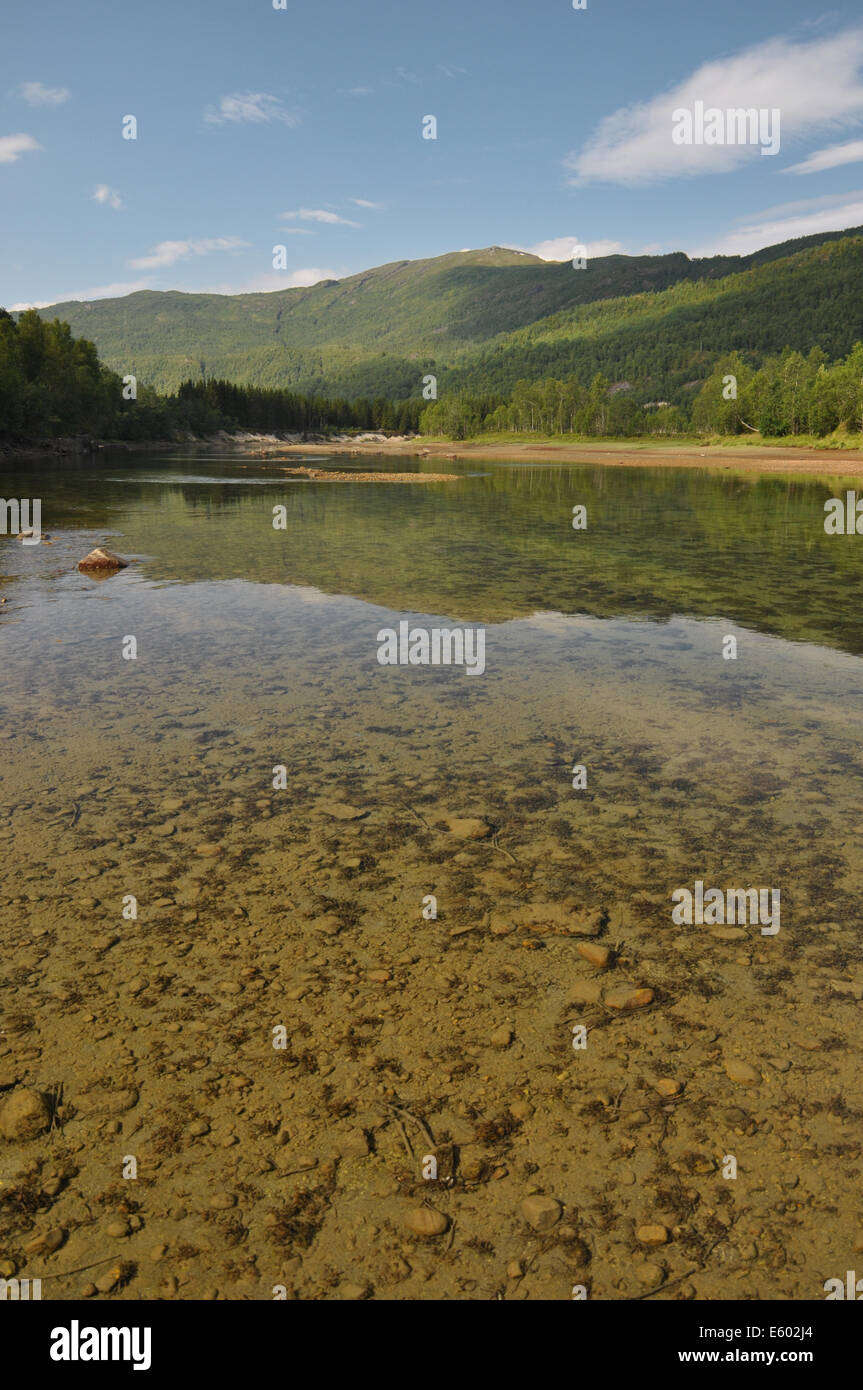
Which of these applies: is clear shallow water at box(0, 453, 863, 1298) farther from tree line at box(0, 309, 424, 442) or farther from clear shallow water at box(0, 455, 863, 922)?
tree line at box(0, 309, 424, 442)

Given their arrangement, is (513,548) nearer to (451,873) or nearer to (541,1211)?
(451,873)

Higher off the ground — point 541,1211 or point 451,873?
point 451,873

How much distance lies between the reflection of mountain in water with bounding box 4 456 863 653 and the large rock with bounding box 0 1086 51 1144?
48.0ft

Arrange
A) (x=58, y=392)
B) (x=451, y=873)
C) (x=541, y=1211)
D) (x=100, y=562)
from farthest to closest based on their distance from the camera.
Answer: (x=58, y=392) → (x=100, y=562) → (x=451, y=873) → (x=541, y=1211)

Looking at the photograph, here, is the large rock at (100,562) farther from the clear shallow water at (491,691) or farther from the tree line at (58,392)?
the tree line at (58,392)

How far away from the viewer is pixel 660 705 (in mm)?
12484

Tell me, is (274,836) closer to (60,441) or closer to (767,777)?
(767,777)

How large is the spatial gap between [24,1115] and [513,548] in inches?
1070

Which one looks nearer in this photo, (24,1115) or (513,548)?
(24,1115)

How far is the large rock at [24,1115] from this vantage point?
4508mm

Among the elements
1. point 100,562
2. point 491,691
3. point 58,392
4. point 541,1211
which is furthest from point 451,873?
point 58,392

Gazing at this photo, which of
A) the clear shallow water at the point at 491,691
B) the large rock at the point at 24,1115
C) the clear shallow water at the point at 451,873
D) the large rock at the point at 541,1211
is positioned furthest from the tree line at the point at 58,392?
the large rock at the point at 541,1211

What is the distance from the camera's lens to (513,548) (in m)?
30.0

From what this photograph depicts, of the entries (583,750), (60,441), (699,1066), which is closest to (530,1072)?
(699,1066)
